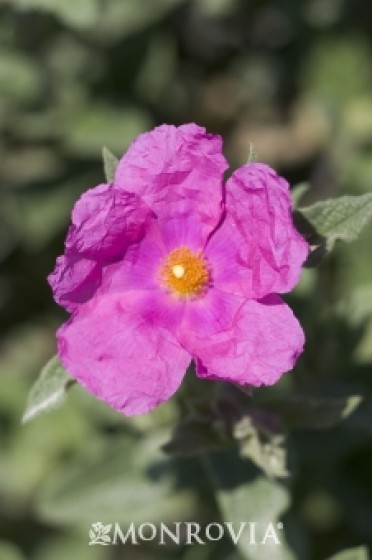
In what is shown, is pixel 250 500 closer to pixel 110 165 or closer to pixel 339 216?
pixel 339 216

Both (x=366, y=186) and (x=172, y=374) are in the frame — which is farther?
(x=366, y=186)

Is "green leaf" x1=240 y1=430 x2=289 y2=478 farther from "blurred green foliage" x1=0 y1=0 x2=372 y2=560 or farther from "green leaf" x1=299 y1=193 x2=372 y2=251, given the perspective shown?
"green leaf" x1=299 y1=193 x2=372 y2=251

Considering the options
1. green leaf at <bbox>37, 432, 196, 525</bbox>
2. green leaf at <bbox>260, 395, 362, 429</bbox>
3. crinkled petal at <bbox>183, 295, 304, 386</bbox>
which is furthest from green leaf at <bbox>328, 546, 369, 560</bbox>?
crinkled petal at <bbox>183, 295, 304, 386</bbox>

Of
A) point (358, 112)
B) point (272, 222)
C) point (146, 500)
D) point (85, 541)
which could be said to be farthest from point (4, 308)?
point (272, 222)

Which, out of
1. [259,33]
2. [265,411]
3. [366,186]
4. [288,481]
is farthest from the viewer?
[259,33]

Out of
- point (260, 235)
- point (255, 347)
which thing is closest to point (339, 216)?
point (260, 235)

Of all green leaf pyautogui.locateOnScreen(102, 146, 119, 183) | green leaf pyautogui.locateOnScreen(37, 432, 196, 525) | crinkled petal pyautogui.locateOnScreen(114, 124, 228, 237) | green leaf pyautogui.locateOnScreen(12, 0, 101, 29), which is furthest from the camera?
green leaf pyautogui.locateOnScreen(12, 0, 101, 29)

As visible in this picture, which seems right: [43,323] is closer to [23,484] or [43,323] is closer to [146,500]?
[23,484]
